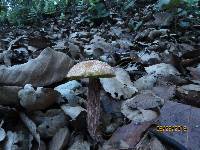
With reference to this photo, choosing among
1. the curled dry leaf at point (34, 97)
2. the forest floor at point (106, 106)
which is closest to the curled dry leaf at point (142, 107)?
the forest floor at point (106, 106)

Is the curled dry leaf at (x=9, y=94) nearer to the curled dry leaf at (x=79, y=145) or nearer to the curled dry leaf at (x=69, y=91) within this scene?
the curled dry leaf at (x=69, y=91)

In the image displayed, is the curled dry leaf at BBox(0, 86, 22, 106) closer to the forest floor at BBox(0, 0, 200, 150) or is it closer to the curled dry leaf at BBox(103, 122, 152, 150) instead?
the forest floor at BBox(0, 0, 200, 150)

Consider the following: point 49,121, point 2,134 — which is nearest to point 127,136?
point 49,121

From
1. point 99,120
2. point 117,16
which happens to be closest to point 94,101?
point 99,120

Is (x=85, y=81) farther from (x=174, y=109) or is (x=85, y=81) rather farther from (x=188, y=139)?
(x=188, y=139)

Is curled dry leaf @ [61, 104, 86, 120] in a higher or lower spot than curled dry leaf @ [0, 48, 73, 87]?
lower
